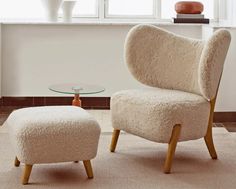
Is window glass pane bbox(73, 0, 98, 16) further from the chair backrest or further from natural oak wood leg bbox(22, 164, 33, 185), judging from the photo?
natural oak wood leg bbox(22, 164, 33, 185)

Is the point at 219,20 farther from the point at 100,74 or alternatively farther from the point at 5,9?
the point at 5,9

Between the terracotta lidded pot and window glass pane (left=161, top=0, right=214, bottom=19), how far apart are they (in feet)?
0.86

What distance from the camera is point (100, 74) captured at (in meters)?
5.54

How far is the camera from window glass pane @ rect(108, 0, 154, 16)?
574 cm

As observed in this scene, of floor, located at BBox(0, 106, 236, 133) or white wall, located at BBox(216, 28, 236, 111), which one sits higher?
white wall, located at BBox(216, 28, 236, 111)

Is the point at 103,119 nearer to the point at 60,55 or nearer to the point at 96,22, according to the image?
the point at 60,55

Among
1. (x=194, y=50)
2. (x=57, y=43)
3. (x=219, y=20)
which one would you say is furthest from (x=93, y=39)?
(x=194, y=50)

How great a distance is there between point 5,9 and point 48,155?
2875 mm

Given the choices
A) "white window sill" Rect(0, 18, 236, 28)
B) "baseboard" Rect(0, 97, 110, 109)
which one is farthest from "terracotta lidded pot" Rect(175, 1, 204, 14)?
"baseboard" Rect(0, 97, 110, 109)

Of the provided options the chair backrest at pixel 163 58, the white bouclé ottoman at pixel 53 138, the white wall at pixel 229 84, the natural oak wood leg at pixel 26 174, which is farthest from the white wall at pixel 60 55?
the natural oak wood leg at pixel 26 174

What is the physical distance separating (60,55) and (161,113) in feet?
7.52

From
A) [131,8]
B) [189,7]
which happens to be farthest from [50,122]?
[131,8]

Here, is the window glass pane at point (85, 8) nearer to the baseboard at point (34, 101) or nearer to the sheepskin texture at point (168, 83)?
the baseboard at point (34, 101)

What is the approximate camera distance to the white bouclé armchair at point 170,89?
341 centimetres
